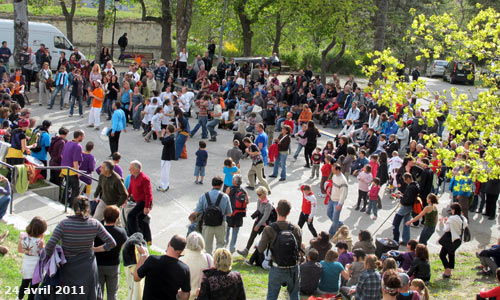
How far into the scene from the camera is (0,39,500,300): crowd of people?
654 centimetres

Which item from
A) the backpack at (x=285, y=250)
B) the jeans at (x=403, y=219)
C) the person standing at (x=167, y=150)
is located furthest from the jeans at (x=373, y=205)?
the backpack at (x=285, y=250)

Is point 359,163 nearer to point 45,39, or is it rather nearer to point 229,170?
point 229,170

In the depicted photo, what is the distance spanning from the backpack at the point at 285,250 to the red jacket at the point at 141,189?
11.0 feet

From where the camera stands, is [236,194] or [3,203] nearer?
[3,203]

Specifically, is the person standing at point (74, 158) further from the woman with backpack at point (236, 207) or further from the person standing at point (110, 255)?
the person standing at point (110, 255)

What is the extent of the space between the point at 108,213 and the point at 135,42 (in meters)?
41.2

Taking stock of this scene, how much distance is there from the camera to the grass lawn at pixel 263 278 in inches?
322

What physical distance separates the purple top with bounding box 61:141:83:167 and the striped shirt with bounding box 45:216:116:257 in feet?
18.6

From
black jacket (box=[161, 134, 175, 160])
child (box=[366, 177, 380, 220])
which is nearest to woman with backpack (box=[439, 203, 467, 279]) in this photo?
child (box=[366, 177, 380, 220])

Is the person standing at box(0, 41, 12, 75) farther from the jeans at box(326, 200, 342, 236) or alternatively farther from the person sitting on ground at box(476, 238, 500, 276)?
the person sitting on ground at box(476, 238, 500, 276)

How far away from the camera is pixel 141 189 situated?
10.2 meters

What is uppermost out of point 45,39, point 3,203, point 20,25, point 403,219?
point 20,25

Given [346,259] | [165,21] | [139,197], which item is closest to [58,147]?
[139,197]

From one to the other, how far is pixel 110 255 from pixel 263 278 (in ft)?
11.3
